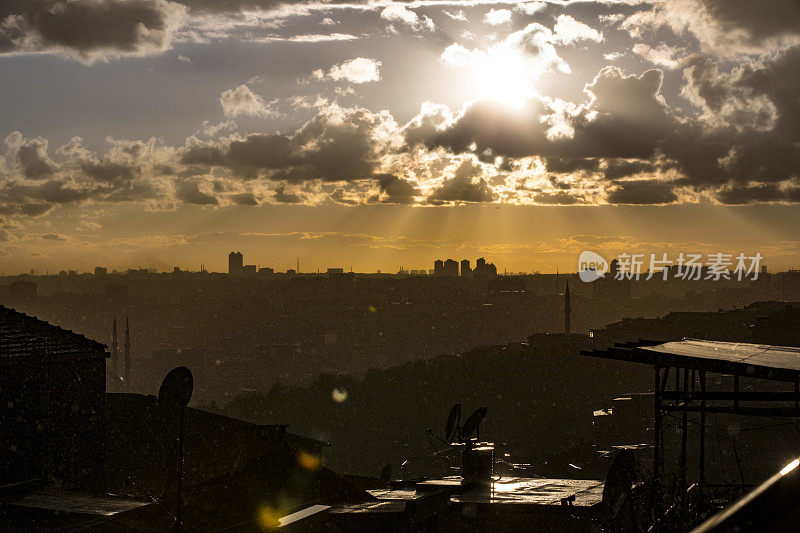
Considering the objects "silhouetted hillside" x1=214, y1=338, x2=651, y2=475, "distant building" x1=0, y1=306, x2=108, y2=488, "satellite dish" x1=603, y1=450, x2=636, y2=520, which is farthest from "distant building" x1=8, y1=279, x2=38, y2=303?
"satellite dish" x1=603, y1=450, x2=636, y2=520

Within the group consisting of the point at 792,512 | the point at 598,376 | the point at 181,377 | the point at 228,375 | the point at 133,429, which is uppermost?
the point at 792,512

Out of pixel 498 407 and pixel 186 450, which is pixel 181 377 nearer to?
pixel 186 450

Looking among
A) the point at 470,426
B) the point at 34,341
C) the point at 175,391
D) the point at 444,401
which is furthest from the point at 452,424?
the point at 444,401

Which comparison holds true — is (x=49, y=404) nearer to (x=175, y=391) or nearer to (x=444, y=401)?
(x=175, y=391)

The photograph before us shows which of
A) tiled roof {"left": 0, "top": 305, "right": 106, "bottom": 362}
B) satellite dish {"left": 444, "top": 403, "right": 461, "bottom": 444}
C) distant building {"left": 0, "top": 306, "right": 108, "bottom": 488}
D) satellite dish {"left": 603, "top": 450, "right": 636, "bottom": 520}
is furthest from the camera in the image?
tiled roof {"left": 0, "top": 305, "right": 106, "bottom": 362}

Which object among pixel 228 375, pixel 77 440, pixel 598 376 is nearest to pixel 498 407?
pixel 598 376

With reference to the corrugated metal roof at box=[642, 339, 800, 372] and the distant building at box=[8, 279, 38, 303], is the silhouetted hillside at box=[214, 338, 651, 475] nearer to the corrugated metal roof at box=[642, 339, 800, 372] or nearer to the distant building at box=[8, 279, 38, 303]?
the corrugated metal roof at box=[642, 339, 800, 372]

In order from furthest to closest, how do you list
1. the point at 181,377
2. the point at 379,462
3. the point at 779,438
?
the point at 379,462
the point at 779,438
the point at 181,377
